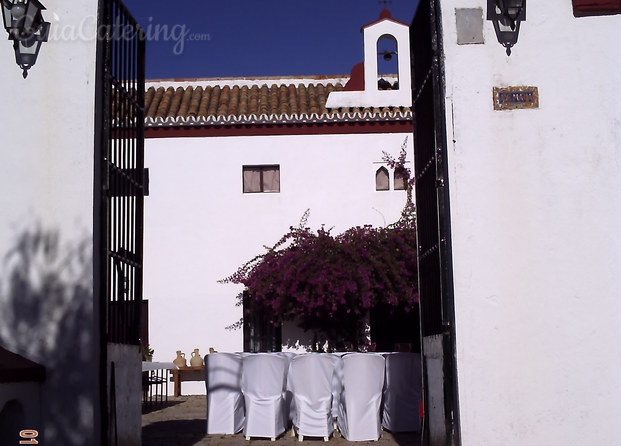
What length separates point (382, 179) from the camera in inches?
674

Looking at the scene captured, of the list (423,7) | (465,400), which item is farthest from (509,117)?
(465,400)

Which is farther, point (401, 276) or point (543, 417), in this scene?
point (401, 276)

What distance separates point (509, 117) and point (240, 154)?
11130 mm

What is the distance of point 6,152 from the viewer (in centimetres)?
656

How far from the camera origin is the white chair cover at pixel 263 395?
9812 millimetres

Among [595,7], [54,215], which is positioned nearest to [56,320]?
[54,215]

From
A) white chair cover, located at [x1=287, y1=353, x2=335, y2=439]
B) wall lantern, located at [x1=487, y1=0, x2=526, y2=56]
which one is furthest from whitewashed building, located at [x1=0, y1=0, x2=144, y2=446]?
white chair cover, located at [x1=287, y1=353, x2=335, y2=439]

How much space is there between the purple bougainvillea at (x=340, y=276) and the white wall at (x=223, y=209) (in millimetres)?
929

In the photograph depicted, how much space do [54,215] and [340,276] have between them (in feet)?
28.7

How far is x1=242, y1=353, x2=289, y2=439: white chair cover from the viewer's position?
32.2 ft

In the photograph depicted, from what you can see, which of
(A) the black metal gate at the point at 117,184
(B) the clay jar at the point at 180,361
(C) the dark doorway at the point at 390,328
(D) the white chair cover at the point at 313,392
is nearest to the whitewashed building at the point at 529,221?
(A) the black metal gate at the point at 117,184

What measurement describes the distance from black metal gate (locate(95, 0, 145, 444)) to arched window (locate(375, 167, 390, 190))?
9351 mm

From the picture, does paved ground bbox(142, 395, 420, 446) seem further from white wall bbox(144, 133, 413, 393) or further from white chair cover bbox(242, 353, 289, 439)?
white wall bbox(144, 133, 413, 393)

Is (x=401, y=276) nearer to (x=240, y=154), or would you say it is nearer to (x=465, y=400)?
(x=240, y=154)
